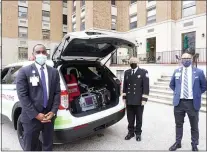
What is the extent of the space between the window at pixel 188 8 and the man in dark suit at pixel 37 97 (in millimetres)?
16483

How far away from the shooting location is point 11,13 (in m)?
24.3

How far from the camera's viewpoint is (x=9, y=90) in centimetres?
401

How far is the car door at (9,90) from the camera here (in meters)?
3.86

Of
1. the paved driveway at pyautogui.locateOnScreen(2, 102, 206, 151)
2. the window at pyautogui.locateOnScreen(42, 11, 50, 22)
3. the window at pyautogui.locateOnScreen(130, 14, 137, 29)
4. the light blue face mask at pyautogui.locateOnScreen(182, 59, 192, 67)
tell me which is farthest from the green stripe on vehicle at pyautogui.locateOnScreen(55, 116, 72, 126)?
the window at pyautogui.locateOnScreen(42, 11, 50, 22)

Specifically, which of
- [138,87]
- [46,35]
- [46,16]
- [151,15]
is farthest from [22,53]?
[138,87]

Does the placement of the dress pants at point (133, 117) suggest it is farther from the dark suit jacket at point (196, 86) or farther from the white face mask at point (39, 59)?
the white face mask at point (39, 59)

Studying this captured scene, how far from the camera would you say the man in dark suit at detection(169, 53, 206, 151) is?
3424 millimetres

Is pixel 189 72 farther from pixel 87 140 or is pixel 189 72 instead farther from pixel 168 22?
pixel 168 22

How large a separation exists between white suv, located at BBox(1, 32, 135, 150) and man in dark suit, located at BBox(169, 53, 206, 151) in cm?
109

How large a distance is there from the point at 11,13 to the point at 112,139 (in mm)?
25028

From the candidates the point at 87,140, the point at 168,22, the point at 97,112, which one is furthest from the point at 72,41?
the point at 168,22

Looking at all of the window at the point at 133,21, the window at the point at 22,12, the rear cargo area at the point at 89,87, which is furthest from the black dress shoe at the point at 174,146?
the window at the point at 22,12

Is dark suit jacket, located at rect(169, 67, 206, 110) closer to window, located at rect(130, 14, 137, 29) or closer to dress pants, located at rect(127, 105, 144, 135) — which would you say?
dress pants, located at rect(127, 105, 144, 135)

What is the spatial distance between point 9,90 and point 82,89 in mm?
1501
